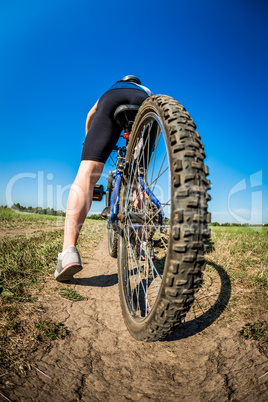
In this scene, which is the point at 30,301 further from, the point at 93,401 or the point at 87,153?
the point at 87,153

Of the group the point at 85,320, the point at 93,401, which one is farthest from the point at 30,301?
the point at 93,401

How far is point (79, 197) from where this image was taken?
1701 mm

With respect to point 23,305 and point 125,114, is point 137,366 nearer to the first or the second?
point 23,305

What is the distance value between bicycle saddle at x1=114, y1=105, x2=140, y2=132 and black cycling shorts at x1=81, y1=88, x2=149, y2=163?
0.18ft

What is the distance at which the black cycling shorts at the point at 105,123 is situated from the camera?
1759mm

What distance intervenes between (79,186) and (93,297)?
0.87 metres

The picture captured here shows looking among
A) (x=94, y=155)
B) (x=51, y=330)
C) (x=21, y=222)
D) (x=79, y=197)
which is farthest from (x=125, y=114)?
(x=21, y=222)

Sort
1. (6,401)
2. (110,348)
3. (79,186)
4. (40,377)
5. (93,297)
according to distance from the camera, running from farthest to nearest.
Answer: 1. (79,186)
2. (93,297)
3. (110,348)
4. (40,377)
5. (6,401)

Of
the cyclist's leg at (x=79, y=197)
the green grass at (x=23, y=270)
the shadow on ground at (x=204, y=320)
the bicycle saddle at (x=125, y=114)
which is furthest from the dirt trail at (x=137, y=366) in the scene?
the bicycle saddle at (x=125, y=114)

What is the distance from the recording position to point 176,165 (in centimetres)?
83

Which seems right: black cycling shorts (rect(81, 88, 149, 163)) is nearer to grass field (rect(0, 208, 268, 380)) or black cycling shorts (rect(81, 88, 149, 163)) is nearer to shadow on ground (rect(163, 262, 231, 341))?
grass field (rect(0, 208, 268, 380))

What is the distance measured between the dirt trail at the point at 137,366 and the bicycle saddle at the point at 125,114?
153 cm

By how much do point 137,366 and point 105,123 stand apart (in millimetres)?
1696

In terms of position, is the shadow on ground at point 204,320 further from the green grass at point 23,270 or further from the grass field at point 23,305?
the green grass at point 23,270
